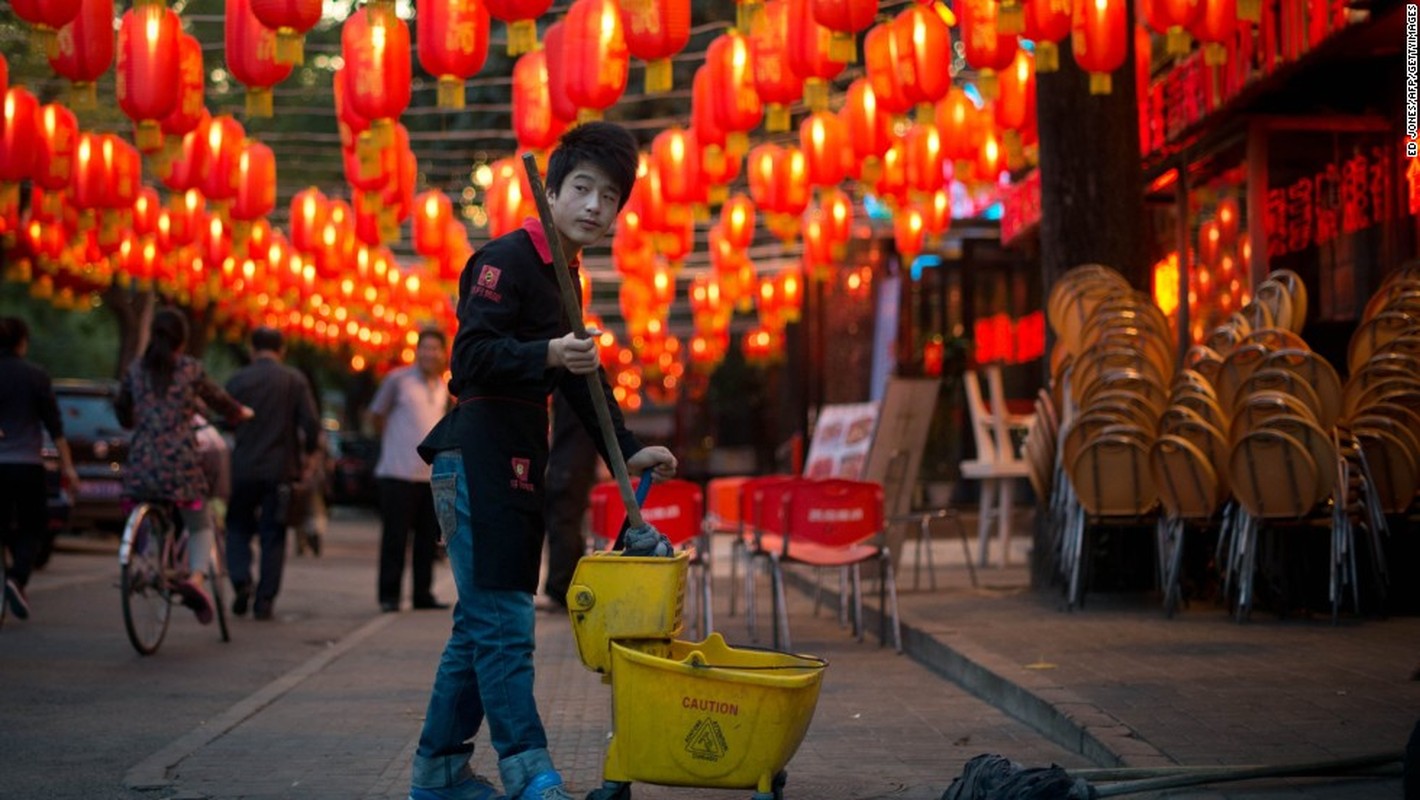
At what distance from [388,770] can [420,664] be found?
12.0ft

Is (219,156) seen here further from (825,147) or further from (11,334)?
(825,147)

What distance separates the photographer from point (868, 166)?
1645 centimetres

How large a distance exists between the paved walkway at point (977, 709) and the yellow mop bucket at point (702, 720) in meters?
1.09

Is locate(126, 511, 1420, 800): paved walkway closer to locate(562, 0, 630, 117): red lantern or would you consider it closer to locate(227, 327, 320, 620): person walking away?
locate(227, 327, 320, 620): person walking away

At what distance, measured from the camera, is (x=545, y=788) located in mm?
5059

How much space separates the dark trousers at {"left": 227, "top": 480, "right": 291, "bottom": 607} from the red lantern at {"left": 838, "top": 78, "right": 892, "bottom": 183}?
19.1 ft

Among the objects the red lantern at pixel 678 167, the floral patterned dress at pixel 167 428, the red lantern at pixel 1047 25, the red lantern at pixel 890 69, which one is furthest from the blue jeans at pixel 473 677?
the red lantern at pixel 678 167

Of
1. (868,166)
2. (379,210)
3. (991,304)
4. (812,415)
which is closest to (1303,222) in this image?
(868,166)

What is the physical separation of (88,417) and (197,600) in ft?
34.3

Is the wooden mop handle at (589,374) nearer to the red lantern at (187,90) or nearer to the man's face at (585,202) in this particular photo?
the man's face at (585,202)

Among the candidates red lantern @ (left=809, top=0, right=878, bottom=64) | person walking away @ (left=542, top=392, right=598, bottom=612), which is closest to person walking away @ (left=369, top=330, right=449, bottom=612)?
person walking away @ (left=542, top=392, right=598, bottom=612)

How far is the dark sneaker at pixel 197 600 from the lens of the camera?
1061 cm

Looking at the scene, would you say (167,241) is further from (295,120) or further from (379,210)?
(295,120)

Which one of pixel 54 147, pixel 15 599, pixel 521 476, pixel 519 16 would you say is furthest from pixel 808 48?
pixel 521 476
